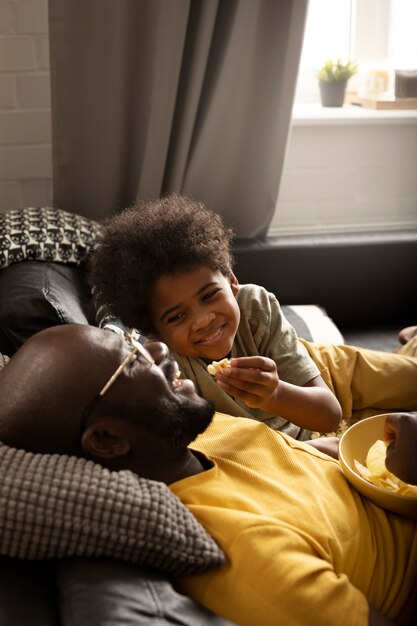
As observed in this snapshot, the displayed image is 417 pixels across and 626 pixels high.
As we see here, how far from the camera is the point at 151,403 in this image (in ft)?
4.02

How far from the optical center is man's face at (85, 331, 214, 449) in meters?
1.21

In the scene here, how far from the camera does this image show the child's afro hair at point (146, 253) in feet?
5.97

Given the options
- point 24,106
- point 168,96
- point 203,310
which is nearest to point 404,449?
point 203,310

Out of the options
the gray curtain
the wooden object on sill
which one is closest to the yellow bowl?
the gray curtain

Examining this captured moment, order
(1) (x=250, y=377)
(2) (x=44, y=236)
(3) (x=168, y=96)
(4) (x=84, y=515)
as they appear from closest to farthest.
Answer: (4) (x=84, y=515) → (1) (x=250, y=377) → (2) (x=44, y=236) → (3) (x=168, y=96)

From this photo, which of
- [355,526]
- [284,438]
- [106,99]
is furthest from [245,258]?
[355,526]

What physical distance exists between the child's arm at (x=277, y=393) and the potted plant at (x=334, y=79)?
1.81m

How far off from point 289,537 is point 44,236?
144 cm

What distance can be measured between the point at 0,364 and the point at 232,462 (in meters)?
0.44

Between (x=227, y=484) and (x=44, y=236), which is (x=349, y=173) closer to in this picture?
(x=44, y=236)

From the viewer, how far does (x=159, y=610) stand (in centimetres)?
106

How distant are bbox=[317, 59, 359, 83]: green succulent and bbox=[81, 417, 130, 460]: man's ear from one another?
2443 millimetres

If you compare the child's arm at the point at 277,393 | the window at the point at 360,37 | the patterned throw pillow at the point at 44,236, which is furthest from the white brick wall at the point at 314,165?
the child's arm at the point at 277,393

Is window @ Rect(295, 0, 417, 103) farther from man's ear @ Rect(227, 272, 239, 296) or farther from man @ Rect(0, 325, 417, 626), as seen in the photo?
man @ Rect(0, 325, 417, 626)
